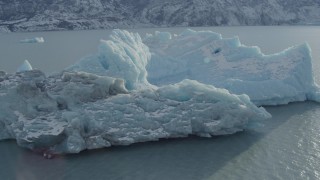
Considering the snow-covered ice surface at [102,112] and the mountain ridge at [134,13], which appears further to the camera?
the mountain ridge at [134,13]

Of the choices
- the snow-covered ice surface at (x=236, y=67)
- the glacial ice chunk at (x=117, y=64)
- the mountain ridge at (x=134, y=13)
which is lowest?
the mountain ridge at (x=134, y=13)

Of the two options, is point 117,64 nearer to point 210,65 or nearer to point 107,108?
point 107,108

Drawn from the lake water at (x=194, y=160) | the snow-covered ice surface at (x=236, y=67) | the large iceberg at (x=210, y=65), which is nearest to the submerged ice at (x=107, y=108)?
the large iceberg at (x=210, y=65)

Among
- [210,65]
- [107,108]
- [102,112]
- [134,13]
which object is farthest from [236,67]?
[134,13]

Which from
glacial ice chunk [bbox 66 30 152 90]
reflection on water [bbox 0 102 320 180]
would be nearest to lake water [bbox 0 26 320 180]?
reflection on water [bbox 0 102 320 180]

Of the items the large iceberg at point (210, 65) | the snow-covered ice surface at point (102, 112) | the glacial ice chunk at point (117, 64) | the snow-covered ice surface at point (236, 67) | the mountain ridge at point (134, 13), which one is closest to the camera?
the snow-covered ice surface at point (102, 112)

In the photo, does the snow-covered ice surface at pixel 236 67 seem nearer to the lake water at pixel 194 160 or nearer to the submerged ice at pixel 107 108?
the lake water at pixel 194 160
